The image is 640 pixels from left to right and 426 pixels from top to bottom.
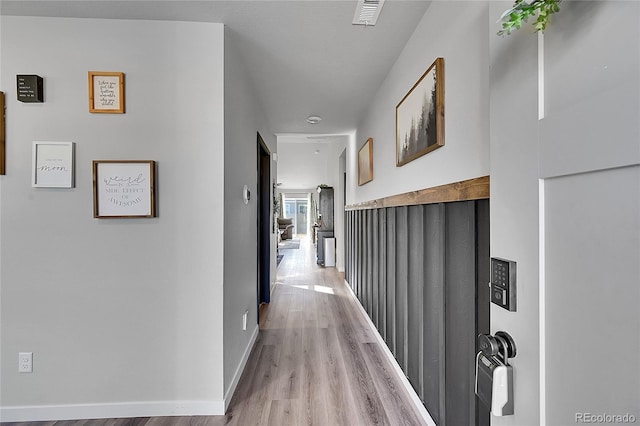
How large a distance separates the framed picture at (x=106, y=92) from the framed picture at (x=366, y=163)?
2178 millimetres

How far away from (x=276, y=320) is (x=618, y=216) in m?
3.07

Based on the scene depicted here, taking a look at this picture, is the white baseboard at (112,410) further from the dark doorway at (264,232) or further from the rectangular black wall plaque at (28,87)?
the dark doorway at (264,232)

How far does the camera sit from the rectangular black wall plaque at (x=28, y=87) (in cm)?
161

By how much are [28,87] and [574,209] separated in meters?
2.48

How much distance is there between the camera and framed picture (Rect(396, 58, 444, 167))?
1.43 meters

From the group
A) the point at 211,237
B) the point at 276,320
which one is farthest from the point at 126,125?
the point at 276,320

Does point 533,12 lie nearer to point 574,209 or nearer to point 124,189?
point 574,209

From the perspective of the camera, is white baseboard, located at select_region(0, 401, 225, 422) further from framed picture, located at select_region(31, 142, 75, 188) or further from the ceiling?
the ceiling

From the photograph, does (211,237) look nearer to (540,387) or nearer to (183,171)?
(183,171)

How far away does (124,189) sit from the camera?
5.49 ft

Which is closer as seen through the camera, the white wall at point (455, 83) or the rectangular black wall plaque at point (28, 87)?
the white wall at point (455, 83)

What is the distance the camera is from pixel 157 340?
5.65 feet

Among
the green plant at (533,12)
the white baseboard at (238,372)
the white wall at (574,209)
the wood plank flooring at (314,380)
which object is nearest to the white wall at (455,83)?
the white wall at (574,209)

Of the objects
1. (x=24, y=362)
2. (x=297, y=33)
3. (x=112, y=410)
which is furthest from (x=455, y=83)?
(x=24, y=362)
